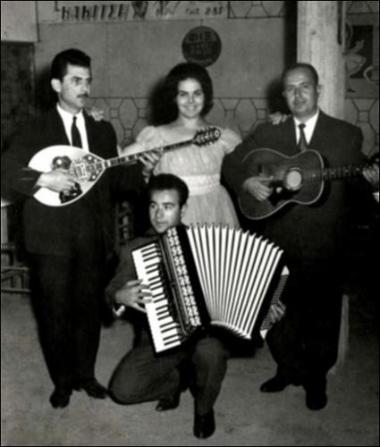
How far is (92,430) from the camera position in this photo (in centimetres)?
337

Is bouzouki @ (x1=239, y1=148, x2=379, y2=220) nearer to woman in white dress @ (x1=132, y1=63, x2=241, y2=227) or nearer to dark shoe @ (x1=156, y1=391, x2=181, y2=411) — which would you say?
woman in white dress @ (x1=132, y1=63, x2=241, y2=227)

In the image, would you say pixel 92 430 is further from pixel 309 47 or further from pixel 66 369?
pixel 309 47

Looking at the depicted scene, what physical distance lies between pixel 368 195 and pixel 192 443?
8.73 ft

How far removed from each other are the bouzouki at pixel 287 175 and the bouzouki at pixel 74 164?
1.21 feet

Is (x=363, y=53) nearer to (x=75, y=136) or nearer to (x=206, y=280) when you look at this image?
(x=75, y=136)

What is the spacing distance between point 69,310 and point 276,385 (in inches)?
47.7

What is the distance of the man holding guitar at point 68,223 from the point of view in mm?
3357

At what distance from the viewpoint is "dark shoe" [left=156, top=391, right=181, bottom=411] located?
360 cm

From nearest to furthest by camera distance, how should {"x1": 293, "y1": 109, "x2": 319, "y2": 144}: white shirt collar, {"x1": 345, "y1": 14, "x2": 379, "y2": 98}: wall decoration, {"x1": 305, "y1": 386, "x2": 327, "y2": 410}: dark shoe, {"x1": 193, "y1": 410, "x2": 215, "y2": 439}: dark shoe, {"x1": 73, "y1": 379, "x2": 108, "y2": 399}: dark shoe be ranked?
{"x1": 193, "y1": 410, "x2": 215, "y2": 439}: dark shoe < {"x1": 293, "y1": 109, "x2": 319, "y2": 144}: white shirt collar < {"x1": 305, "y1": 386, "x2": 327, "y2": 410}: dark shoe < {"x1": 73, "y1": 379, "x2": 108, "y2": 399}: dark shoe < {"x1": 345, "y1": 14, "x2": 379, "y2": 98}: wall decoration

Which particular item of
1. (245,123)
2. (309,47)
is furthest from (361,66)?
(309,47)

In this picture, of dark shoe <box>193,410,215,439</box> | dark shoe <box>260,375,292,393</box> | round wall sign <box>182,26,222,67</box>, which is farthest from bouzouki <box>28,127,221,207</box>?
round wall sign <box>182,26,222,67</box>

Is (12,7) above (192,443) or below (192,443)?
above

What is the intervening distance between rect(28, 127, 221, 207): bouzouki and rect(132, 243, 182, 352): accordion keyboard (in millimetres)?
583

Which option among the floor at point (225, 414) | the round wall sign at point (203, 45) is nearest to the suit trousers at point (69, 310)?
the floor at point (225, 414)
